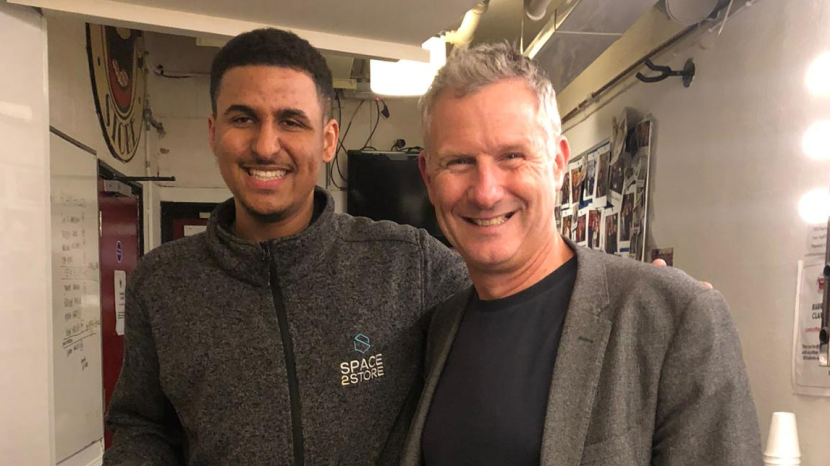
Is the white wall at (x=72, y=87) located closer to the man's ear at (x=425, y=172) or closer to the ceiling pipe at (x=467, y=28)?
the man's ear at (x=425, y=172)

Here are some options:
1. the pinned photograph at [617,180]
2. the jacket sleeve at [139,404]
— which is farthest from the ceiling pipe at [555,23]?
the jacket sleeve at [139,404]

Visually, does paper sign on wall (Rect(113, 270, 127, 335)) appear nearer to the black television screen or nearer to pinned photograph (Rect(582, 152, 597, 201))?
the black television screen

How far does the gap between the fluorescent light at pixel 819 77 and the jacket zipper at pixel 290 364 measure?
5.09ft

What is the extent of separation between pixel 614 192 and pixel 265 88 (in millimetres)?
2321

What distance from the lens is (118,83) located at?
321 cm

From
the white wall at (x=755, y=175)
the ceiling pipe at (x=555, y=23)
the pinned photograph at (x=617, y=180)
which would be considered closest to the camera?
the white wall at (x=755, y=175)

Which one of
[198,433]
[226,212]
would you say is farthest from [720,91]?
[198,433]

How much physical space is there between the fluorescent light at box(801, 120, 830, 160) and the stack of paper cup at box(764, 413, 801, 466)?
0.72m

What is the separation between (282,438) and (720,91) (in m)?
1.92

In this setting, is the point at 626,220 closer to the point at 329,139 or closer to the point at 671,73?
the point at 671,73

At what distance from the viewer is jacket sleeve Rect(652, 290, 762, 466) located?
0.77m

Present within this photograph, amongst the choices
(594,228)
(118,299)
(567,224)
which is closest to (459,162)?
(594,228)

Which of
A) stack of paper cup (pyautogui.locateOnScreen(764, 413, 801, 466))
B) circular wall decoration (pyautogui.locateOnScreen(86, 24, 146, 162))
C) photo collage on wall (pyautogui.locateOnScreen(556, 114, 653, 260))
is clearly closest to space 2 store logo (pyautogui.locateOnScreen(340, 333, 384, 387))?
stack of paper cup (pyautogui.locateOnScreen(764, 413, 801, 466))

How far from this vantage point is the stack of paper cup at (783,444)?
55.6 inches
